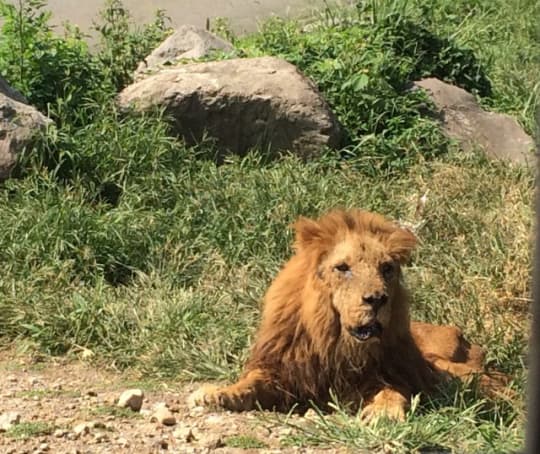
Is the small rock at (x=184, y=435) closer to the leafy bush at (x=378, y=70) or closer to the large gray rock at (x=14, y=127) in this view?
the large gray rock at (x=14, y=127)

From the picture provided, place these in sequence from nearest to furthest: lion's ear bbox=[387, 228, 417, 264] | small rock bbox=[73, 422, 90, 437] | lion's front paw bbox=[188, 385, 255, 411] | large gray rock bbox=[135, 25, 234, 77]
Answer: small rock bbox=[73, 422, 90, 437], lion's front paw bbox=[188, 385, 255, 411], lion's ear bbox=[387, 228, 417, 264], large gray rock bbox=[135, 25, 234, 77]

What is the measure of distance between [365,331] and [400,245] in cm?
48

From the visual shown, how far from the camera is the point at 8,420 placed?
492 centimetres

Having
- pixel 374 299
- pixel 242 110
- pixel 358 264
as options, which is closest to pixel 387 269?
pixel 358 264

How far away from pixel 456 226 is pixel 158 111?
2.23 meters

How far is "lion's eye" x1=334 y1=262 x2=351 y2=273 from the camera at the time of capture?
513 cm

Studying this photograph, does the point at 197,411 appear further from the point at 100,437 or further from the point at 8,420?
the point at 8,420

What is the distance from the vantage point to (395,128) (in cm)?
873

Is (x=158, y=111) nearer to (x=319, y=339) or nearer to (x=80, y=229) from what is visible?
(x=80, y=229)

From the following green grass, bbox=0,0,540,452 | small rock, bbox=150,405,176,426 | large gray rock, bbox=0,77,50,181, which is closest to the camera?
small rock, bbox=150,405,176,426

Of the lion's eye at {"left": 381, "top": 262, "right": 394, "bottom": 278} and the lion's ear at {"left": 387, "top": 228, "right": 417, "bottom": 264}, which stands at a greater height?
the lion's ear at {"left": 387, "top": 228, "right": 417, "bottom": 264}

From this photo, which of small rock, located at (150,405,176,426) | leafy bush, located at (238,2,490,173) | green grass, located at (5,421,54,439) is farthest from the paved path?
green grass, located at (5,421,54,439)

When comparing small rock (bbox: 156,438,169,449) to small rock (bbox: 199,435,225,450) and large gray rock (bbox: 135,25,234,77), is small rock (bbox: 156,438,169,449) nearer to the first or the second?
small rock (bbox: 199,435,225,450)

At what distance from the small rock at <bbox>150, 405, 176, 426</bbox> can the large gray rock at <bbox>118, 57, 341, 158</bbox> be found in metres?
3.55
